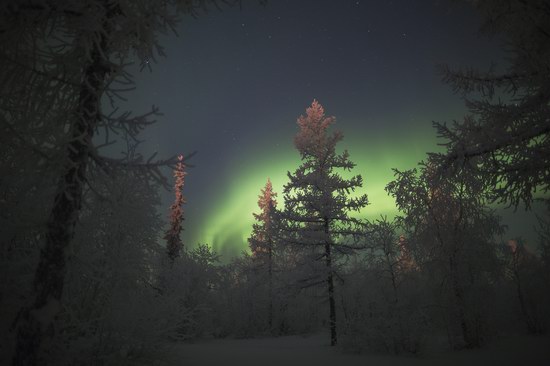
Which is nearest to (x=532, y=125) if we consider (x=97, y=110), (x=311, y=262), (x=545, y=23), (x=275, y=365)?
(x=545, y=23)

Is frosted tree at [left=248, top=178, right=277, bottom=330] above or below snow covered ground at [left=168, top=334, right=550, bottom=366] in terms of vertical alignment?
above

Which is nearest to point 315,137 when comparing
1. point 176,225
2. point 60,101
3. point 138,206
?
point 138,206

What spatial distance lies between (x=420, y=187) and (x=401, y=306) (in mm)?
5590

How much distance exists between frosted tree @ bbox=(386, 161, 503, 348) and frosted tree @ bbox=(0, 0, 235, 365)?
11214mm

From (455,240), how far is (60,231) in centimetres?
1347

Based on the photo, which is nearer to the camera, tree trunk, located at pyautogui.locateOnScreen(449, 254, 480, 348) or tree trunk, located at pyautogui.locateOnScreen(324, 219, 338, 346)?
tree trunk, located at pyautogui.locateOnScreen(449, 254, 480, 348)

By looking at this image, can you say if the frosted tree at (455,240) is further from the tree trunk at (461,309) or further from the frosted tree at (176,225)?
the frosted tree at (176,225)

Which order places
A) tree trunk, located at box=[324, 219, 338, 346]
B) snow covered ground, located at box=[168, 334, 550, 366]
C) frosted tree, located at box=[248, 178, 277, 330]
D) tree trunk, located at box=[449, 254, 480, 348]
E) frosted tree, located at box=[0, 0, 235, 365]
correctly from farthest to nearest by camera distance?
frosted tree, located at box=[248, 178, 277, 330]
tree trunk, located at box=[324, 219, 338, 346]
tree trunk, located at box=[449, 254, 480, 348]
snow covered ground, located at box=[168, 334, 550, 366]
frosted tree, located at box=[0, 0, 235, 365]

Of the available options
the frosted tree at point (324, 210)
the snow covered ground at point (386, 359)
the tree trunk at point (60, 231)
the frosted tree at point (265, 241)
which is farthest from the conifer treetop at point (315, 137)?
the tree trunk at point (60, 231)

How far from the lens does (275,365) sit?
840 cm

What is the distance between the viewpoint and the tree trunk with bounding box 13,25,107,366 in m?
2.62

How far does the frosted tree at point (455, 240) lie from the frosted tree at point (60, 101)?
11.2m

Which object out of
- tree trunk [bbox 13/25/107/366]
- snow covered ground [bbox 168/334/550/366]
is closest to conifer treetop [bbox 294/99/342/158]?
snow covered ground [bbox 168/334/550/366]

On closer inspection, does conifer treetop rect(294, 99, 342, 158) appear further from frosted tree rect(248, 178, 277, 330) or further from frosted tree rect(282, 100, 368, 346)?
frosted tree rect(248, 178, 277, 330)
